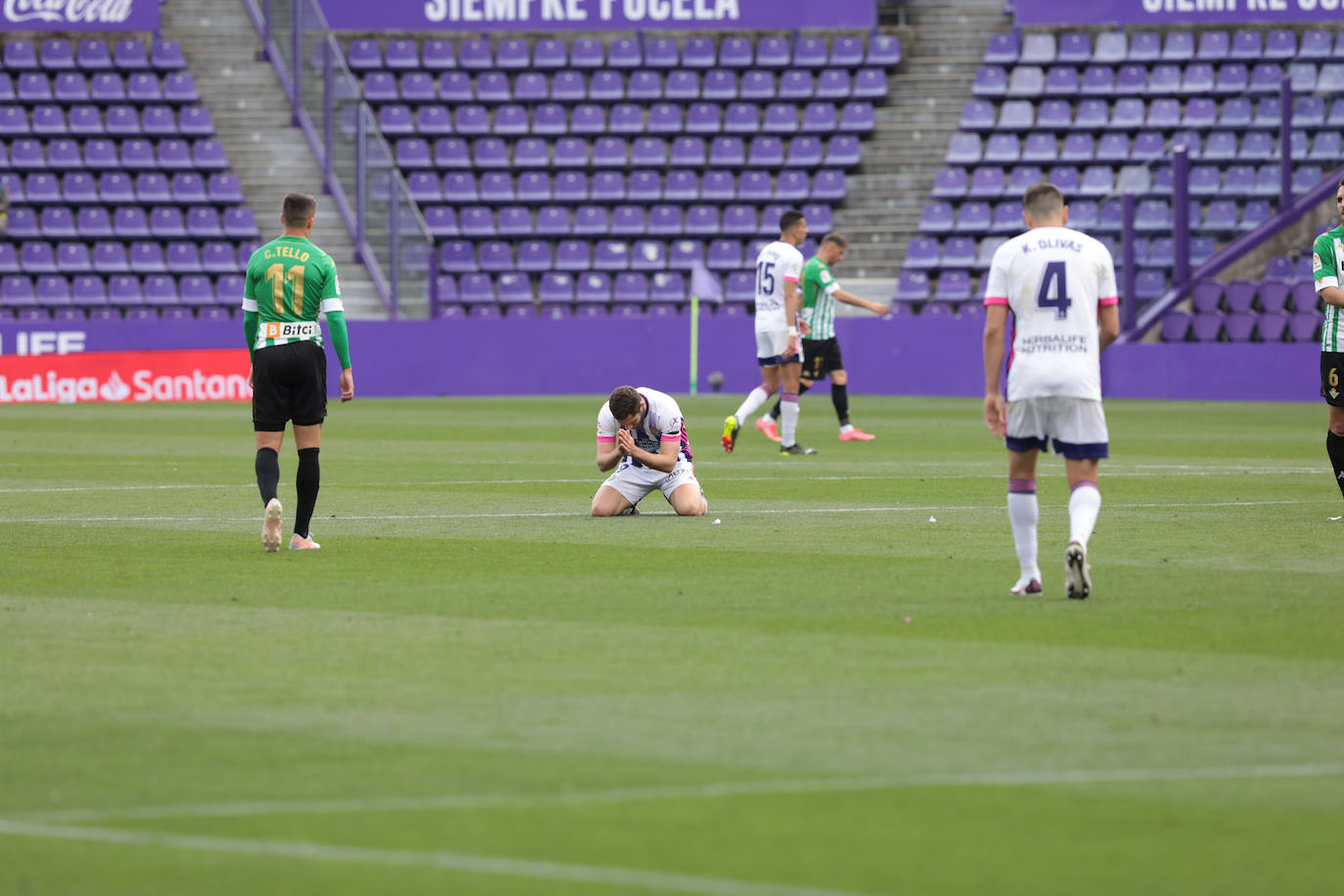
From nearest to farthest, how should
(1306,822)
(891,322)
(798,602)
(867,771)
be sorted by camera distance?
(1306,822)
(867,771)
(798,602)
(891,322)

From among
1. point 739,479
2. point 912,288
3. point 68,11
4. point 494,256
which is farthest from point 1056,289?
point 68,11

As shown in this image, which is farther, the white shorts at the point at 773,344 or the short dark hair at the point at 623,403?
the white shorts at the point at 773,344

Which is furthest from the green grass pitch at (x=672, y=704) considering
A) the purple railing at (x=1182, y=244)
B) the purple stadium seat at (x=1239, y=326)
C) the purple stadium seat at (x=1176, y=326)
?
the purple railing at (x=1182, y=244)

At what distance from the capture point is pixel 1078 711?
6082 millimetres

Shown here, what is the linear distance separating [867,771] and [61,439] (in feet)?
61.2

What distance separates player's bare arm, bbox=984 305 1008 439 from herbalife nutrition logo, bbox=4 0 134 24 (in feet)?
110

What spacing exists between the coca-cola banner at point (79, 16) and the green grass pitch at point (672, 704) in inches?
1093

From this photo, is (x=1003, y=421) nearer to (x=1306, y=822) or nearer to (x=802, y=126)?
(x=1306, y=822)

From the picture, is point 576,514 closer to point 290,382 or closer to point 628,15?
point 290,382

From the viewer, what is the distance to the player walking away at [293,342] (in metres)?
11.0

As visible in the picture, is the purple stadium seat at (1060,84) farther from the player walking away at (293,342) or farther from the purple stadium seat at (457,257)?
the player walking away at (293,342)

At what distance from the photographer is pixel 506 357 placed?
34.8m

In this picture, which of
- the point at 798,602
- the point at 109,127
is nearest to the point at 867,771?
the point at 798,602

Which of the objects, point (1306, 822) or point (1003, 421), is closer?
point (1306, 822)
